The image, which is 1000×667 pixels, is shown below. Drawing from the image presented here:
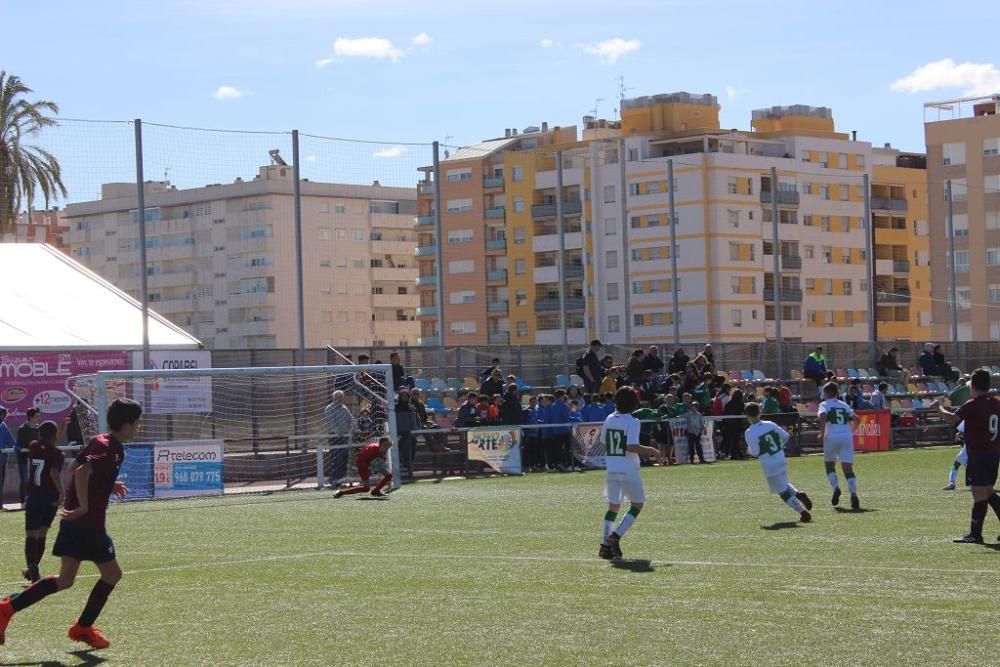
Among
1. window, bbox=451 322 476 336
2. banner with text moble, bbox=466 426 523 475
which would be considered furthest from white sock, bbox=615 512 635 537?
window, bbox=451 322 476 336

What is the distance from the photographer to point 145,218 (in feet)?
109

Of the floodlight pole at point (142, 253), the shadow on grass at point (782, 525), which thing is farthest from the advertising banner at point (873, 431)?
the shadow on grass at point (782, 525)

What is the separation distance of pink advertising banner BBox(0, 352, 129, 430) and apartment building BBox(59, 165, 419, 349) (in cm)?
216

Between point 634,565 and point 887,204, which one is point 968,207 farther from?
point 634,565

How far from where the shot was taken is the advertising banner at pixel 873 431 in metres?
38.4

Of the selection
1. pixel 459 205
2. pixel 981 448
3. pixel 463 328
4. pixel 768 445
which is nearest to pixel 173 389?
pixel 768 445

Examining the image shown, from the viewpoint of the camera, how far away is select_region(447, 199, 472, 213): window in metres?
101

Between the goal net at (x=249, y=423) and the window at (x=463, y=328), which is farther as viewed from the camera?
the window at (x=463, y=328)

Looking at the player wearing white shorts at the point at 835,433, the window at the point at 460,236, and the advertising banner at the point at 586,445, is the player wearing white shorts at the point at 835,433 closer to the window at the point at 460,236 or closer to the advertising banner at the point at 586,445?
the advertising banner at the point at 586,445

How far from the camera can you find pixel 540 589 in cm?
1311

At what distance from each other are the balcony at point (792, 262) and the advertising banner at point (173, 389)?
69196 mm

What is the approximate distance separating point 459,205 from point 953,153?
→ 1343 inches

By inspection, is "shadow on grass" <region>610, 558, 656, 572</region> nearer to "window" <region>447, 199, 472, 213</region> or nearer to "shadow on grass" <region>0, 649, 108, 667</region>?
"shadow on grass" <region>0, 649, 108, 667</region>

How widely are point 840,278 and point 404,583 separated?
295ft
